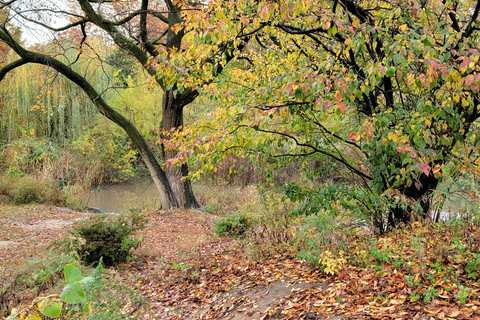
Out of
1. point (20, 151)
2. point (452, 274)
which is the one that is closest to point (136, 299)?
point (452, 274)

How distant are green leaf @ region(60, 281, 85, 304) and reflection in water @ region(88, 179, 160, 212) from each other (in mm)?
11630

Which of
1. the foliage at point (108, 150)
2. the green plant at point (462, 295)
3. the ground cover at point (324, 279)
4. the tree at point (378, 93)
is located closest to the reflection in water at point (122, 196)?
the foliage at point (108, 150)

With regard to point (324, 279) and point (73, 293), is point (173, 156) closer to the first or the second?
point (324, 279)

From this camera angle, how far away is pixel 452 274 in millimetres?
2734

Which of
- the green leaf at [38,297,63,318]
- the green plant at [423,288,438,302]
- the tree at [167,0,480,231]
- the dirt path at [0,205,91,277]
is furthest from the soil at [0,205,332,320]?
the green leaf at [38,297,63,318]

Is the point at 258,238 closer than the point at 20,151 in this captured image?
Yes

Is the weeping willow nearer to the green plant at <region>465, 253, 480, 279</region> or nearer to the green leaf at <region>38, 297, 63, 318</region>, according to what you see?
the green plant at <region>465, 253, 480, 279</region>

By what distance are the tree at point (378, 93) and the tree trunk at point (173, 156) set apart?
14.7 ft

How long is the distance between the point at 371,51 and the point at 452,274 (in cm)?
229

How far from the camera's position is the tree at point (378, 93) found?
2.79 m

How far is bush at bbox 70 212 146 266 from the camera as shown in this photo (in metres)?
5.09

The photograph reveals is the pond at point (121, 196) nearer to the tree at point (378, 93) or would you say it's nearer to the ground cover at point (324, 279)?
the ground cover at point (324, 279)

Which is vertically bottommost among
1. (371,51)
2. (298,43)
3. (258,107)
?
(258,107)

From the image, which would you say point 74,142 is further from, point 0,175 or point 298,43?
point 298,43
